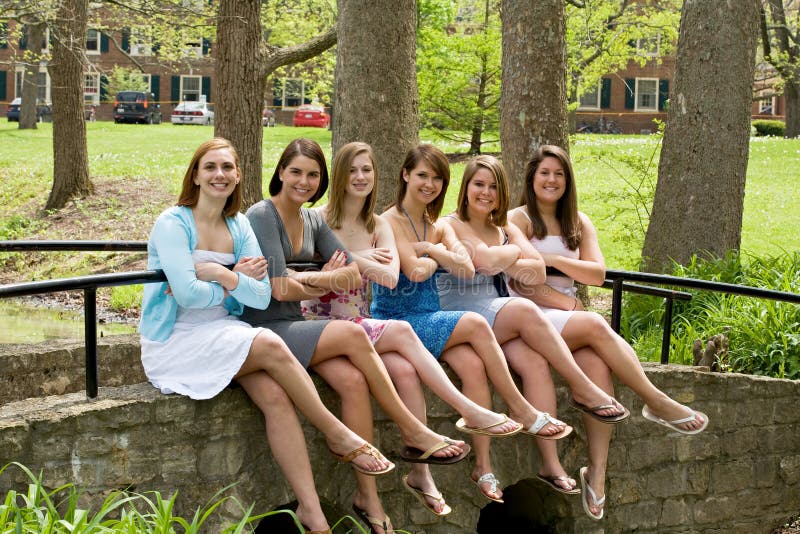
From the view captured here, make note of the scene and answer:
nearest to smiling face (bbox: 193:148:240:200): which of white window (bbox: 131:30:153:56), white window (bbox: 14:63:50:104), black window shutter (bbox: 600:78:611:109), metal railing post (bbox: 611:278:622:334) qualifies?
metal railing post (bbox: 611:278:622:334)

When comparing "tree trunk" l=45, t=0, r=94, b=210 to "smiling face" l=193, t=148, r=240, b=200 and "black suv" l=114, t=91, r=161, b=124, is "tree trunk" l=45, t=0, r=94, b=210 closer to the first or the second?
"smiling face" l=193, t=148, r=240, b=200

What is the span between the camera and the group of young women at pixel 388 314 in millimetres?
4895

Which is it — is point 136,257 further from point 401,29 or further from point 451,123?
point 451,123

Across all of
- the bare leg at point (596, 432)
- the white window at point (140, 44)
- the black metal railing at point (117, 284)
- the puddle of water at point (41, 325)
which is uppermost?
the white window at point (140, 44)

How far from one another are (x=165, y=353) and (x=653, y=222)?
5.48 metres

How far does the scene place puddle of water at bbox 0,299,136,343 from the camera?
10.2 metres

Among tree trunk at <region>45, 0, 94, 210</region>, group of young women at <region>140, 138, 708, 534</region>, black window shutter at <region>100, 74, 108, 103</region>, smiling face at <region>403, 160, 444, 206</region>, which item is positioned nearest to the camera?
group of young women at <region>140, 138, 708, 534</region>

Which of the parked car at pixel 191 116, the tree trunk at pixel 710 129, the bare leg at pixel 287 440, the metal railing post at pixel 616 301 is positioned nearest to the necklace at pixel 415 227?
the metal railing post at pixel 616 301

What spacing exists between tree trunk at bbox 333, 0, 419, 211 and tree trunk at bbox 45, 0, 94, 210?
8959 mm

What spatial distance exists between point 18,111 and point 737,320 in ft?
130

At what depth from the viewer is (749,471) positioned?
6617 millimetres

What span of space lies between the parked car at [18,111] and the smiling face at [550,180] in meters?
39.4

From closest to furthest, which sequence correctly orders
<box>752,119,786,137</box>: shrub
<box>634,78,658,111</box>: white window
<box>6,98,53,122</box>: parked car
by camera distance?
<box>752,119,786,137</box>: shrub < <box>6,98,53,122</box>: parked car < <box>634,78,658,111</box>: white window

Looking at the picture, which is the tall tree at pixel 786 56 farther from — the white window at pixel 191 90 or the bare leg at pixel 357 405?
the white window at pixel 191 90
